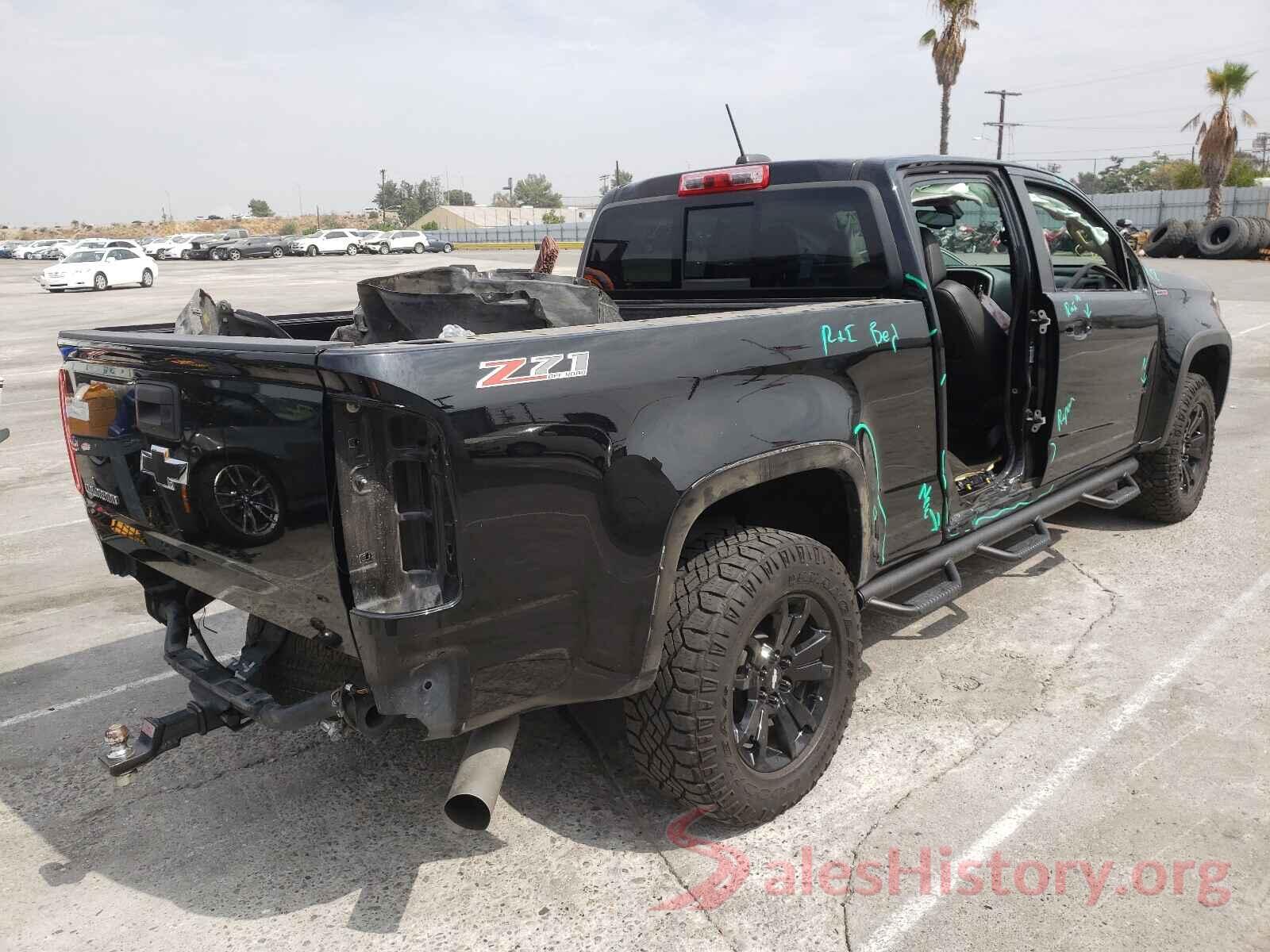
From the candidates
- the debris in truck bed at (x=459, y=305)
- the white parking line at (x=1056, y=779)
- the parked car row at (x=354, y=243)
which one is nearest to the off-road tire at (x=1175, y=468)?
the white parking line at (x=1056, y=779)

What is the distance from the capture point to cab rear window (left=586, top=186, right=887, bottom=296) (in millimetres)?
3760

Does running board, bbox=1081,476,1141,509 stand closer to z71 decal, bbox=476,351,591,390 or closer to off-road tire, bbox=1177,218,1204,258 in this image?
z71 decal, bbox=476,351,591,390

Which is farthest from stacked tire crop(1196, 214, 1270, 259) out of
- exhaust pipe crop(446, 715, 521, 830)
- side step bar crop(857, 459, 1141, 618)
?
exhaust pipe crop(446, 715, 521, 830)

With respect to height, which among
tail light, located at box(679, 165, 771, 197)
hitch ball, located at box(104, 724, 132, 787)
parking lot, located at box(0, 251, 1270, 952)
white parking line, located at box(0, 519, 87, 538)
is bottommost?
white parking line, located at box(0, 519, 87, 538)

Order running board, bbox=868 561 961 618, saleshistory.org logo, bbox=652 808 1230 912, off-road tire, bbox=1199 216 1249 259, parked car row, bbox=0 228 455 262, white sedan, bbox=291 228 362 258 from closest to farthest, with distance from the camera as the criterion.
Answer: saleshistory.org logo, bbox=652 808 1230 912 → running board, bbox=868 561 961 618 → off-road tire, bbox=1199 216 1249 259 → parked car row, bbox=0 228 455 262 → white sedan, bbox=291 228 362 258

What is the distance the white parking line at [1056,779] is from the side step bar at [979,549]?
68 centimetres

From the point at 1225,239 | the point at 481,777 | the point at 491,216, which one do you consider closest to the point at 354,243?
the point at 491,216

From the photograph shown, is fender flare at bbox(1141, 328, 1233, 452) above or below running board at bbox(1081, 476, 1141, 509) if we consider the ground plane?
above

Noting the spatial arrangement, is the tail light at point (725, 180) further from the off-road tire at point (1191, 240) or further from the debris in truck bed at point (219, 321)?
the off-road tire at point (1191, 240)

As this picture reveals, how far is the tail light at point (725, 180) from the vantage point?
401 centimetres

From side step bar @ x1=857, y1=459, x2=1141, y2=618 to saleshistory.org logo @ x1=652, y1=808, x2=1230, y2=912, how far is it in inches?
36.1

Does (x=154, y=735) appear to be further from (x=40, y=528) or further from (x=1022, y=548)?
(x=40, y=528)

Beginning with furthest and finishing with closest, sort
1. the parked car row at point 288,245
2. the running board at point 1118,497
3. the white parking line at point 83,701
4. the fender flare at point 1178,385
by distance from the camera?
the parked car row at point 288,245, the fender flare at point 1178,385, the running board at point 1118,497, the white parking line at point 83,701

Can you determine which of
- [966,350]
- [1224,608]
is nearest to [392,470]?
[966,350]
